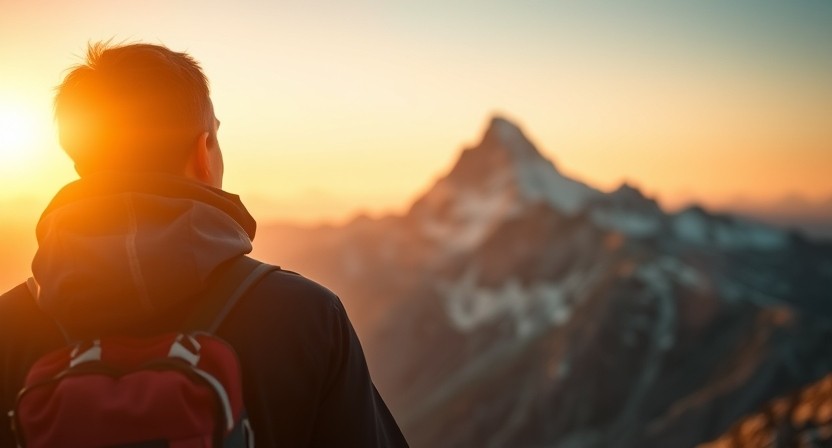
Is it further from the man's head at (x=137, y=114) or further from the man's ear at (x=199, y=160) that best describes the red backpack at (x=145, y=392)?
the man's head at (x=137, y=114)

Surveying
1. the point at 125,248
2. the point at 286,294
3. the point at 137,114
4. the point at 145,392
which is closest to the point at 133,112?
the point at 137,114

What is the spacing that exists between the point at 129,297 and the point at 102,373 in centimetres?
31

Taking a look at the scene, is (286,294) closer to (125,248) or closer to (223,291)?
(223,291)

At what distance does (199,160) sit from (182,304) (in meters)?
0.62

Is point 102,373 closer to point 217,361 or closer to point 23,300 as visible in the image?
point 217,361

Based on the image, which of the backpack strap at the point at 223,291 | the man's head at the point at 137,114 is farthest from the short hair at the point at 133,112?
the backpack strap at the point at 223,291

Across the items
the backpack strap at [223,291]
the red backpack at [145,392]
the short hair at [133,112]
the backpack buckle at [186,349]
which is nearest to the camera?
the red backpack at [145,392]

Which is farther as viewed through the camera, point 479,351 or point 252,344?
point 479,351

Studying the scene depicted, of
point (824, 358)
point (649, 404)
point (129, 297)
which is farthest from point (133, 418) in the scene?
point (649, 404)

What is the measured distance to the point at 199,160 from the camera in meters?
3.53

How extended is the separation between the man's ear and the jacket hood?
120 mm

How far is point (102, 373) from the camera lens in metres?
3.20

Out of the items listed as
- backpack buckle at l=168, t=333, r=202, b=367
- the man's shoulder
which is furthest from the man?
backpack buckle at l=168, t=333, r=202, b=367

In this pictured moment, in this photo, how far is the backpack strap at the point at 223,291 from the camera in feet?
11.0
